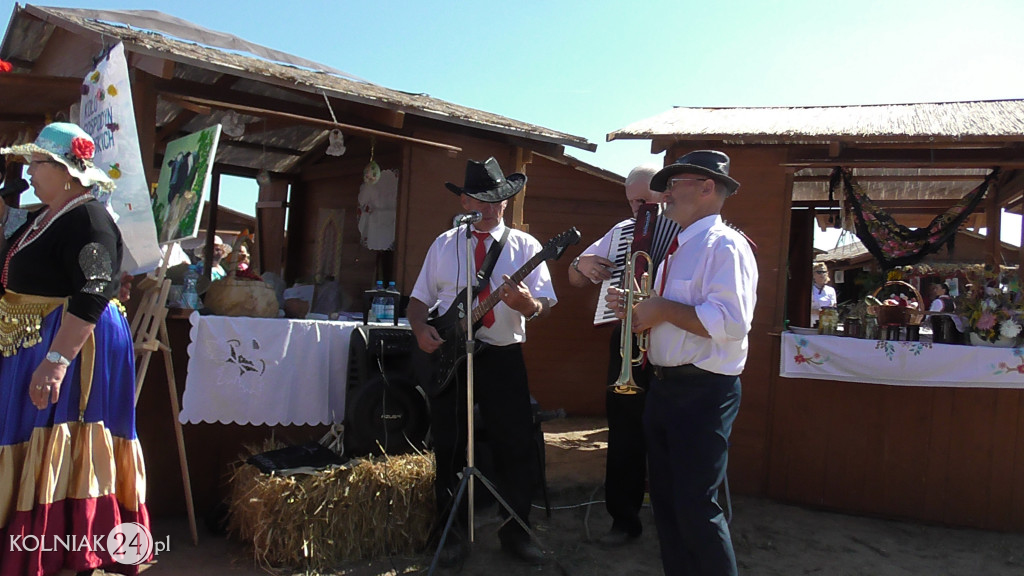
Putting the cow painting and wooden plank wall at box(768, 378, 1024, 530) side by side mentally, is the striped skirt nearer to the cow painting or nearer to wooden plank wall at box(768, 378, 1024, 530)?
the cow painting

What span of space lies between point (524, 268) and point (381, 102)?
2.17m

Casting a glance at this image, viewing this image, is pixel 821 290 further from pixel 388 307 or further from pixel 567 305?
pixel 388 307

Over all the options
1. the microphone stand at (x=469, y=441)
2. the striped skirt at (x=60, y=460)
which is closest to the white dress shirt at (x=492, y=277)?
the microphone stand at (x=469, y=441)

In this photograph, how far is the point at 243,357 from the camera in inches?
179

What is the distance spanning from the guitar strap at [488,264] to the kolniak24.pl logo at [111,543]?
200 cm

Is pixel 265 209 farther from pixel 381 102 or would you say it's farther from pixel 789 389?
pixel 789 389

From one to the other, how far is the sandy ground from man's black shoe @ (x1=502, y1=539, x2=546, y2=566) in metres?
0.05

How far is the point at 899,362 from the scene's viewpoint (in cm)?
496

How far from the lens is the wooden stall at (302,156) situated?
469 centimetres

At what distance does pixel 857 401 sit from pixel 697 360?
3.04 metres

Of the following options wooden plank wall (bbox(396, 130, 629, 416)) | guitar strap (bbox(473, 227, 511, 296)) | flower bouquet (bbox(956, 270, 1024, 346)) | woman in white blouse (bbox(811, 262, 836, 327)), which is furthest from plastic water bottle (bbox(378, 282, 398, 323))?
woman in white blouse (bbox(811, 262, 836, 327))

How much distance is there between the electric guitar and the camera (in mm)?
3703

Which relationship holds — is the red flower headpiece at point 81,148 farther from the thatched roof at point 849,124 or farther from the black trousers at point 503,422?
the thatched roof at point 849,124

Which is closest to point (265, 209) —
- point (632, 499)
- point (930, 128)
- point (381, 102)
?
point (381, 102)
